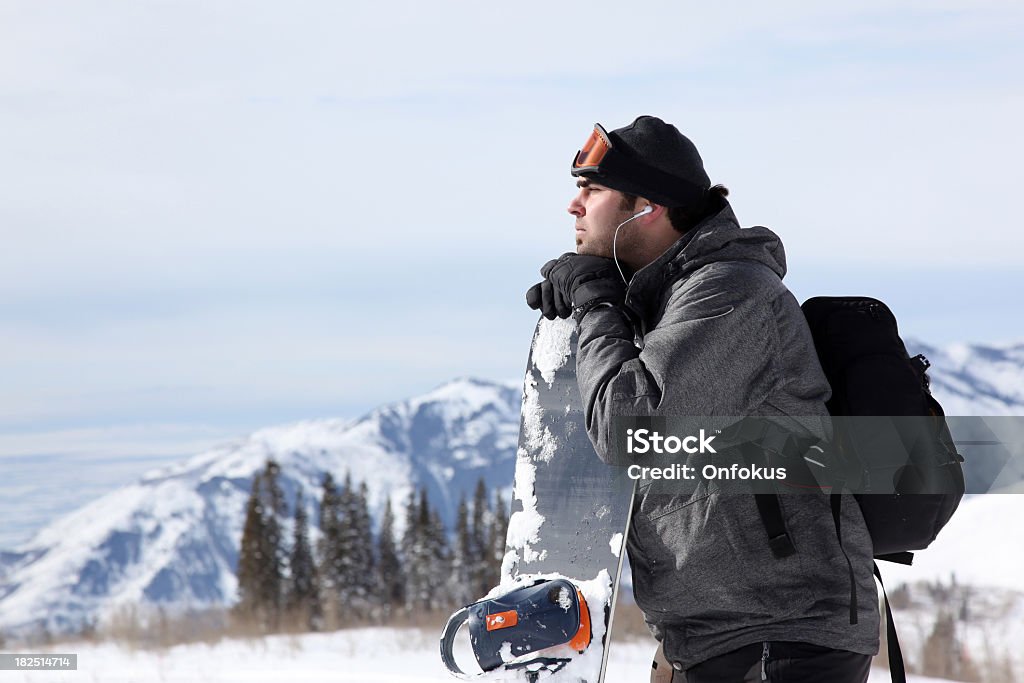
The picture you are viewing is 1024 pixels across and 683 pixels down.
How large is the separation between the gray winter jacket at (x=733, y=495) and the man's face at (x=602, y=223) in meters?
0.35

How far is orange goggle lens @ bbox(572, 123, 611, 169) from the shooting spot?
2744mm

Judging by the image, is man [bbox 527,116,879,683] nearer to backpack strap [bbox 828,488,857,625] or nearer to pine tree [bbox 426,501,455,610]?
backpack strap [bbox 828,488,857,625]

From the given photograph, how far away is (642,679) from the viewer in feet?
26.0

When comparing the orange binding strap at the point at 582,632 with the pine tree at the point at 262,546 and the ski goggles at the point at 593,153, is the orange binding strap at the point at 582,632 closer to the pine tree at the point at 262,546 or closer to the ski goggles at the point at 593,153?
the ski goggles at the point at 593,153

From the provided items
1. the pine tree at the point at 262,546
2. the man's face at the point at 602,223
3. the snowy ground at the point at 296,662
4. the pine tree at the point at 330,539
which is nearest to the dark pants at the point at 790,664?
the man's face at the point at 602,223

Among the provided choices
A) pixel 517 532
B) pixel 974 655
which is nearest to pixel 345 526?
pixel 974 655

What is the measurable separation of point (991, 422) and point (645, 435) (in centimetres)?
113

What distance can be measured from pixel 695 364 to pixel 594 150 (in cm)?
80

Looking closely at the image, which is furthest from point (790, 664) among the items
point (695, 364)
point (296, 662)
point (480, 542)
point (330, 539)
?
point (480, 542)

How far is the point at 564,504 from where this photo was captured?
3.09 m

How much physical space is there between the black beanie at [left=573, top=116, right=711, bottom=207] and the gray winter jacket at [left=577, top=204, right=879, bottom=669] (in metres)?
0.32

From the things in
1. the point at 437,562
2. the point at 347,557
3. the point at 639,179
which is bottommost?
the point at 437,562

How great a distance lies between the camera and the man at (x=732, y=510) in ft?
7.37

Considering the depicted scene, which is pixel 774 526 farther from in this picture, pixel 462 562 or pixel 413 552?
pixel 462 562
